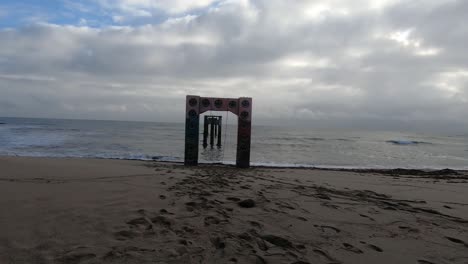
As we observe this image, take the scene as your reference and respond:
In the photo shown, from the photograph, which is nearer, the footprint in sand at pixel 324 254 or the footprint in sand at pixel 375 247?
the footprint in sand at pixel 324 254

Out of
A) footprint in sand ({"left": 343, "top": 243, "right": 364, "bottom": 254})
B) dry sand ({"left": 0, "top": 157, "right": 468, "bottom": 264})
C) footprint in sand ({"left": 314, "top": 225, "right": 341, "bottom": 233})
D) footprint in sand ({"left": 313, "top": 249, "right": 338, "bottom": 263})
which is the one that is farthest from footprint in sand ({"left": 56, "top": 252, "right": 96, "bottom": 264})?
footprint in sand ({"left": 314, "top": 225, "right": 341, "bottom": 233})

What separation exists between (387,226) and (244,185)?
9.15ft

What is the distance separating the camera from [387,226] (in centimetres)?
363

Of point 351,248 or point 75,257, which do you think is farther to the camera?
point 351,248

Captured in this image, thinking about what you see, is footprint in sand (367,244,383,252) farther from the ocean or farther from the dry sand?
the ocean

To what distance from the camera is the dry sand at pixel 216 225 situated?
2.54 m

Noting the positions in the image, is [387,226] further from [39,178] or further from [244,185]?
[39,178]

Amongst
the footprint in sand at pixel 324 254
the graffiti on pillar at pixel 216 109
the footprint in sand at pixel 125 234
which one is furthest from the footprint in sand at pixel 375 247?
the graffiti on pillar at pixel 216 109

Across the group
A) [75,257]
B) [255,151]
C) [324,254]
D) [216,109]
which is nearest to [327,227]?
[324,254]

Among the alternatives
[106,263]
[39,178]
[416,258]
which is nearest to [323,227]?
[416,258]

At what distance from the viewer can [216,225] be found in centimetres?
328

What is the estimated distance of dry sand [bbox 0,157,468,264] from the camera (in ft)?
8.32

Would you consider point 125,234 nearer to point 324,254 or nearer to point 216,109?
point 324,254

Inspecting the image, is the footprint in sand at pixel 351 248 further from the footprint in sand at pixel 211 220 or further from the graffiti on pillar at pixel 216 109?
the graffiti on pillar at pixel 216 109
